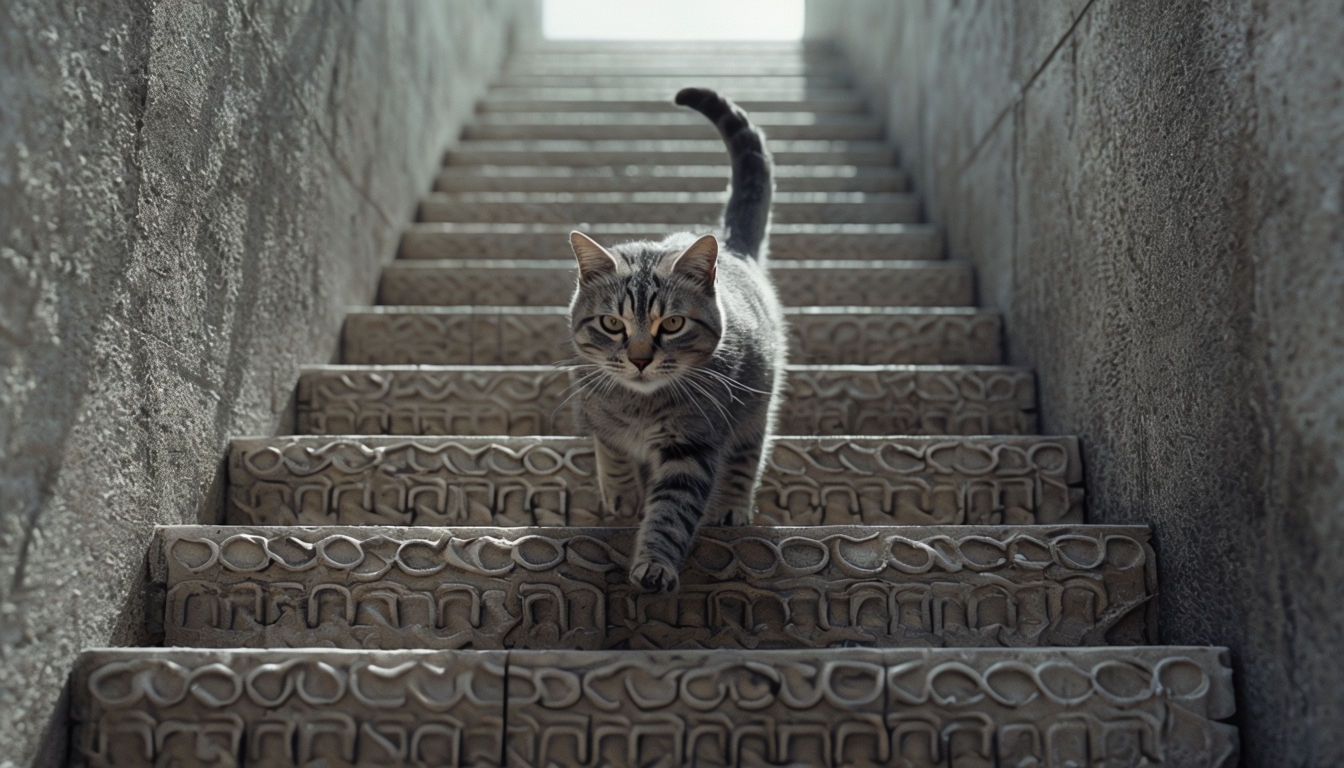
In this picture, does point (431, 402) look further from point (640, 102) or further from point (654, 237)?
point (640, 102)

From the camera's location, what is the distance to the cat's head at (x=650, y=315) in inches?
64.5

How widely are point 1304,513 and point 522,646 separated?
1066mm

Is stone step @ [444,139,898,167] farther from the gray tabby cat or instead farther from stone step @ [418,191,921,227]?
the gray tabby cat

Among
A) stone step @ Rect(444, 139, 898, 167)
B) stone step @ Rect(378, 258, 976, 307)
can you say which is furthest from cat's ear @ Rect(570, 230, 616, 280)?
stone step @ Rect(444, 139, 898, 167)

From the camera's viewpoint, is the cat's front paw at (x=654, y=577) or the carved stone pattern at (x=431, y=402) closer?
the cat's front paw at (x=654, y=577)

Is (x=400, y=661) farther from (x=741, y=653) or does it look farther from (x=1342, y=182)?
(x=1342, y=182)

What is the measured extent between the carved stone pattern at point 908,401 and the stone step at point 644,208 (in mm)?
1210

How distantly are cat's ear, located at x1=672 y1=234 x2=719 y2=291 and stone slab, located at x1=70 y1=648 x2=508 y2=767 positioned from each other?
72cm

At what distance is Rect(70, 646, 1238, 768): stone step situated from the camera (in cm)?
128

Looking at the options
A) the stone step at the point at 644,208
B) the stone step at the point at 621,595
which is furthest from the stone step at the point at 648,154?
the stone step at the point at 621,595

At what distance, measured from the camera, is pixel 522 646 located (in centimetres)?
151

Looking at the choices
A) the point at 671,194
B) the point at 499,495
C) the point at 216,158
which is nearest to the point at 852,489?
the point at 499,495

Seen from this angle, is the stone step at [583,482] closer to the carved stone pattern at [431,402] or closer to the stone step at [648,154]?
the carved stone pattern at [431,402]

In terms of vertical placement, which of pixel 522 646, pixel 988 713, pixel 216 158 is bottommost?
pixel 988 713
